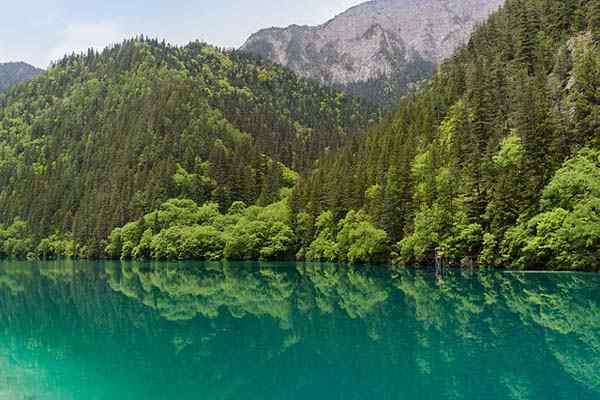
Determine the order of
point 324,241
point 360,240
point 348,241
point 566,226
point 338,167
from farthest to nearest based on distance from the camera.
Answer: point 338,167 < point 324,241 < point 348,241 < point 360,240 < point 566,226

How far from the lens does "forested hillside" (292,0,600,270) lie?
59.4 m

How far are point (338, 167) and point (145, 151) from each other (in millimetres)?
67392

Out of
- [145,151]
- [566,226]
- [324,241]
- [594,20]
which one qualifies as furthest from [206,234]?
[594,20]

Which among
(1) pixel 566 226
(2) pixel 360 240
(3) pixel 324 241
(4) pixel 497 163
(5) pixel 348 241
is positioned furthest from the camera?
(3) pixel 324 241

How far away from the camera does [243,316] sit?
32438 millimetres

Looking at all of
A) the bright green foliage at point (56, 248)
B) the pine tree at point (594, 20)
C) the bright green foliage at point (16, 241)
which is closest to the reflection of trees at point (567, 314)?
the pine tree at point (594, 20)

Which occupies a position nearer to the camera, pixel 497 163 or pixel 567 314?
pixel 567 314

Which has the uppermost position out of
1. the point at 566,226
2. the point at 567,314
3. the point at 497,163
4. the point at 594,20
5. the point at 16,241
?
the point at 594,20

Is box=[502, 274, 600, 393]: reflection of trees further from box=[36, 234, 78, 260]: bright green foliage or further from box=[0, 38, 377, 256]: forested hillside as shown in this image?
box=[36, 234, 78, 260]: bright green foliage

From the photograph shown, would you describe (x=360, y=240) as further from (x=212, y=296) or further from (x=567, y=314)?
(x=567, y=314)

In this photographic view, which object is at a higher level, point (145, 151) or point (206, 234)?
point (145, 151)

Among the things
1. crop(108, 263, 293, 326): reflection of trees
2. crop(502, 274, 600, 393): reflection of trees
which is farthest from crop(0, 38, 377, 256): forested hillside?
crop(502, 274, 600, 393): reflection of trees

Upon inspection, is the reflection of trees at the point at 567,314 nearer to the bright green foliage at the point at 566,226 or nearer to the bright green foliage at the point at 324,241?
the bright green foliage at the point at 566,226

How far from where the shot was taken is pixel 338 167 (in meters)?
103
